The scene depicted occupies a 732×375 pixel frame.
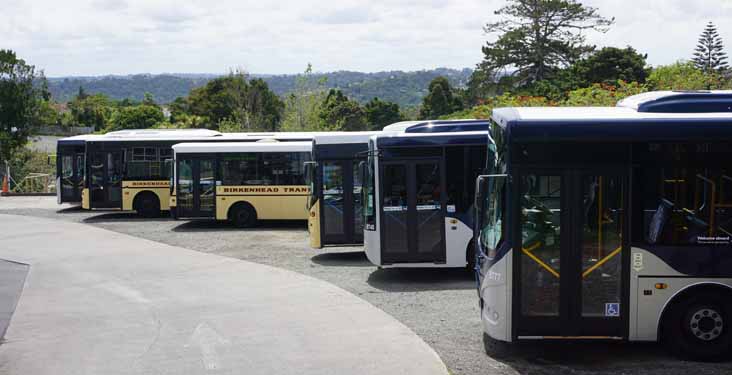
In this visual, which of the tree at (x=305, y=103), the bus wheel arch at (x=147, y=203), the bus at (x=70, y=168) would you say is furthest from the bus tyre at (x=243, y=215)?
the tree at (x=305, y=103)

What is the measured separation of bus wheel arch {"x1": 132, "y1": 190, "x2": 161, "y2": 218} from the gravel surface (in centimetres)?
42

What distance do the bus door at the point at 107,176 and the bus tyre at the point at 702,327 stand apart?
22.2m

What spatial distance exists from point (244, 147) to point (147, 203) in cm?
515

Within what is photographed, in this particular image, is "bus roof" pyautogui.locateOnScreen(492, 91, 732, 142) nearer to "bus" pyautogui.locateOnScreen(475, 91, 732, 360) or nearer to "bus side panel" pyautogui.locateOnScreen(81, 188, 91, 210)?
"bus" pyautogui.locateOnScreen(475, 91, 732, 360)

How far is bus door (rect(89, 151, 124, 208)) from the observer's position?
29094 millimetres

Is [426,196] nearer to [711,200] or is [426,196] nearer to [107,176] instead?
[711,200]

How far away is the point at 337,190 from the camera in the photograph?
62.4 feet

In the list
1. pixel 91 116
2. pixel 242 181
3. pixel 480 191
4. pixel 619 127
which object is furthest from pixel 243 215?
pixel 91 116

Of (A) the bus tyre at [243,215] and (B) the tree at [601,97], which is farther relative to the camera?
(B) the tree at [601,97]

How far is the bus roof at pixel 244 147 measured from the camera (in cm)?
2572

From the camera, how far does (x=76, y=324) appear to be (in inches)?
519

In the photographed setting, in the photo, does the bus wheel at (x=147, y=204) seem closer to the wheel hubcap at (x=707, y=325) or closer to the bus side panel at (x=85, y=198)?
the bus side panel at (x=85, y=198)

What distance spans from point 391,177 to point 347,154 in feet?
9.85

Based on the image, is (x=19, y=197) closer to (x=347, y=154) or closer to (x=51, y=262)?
(x=51, y=262)
